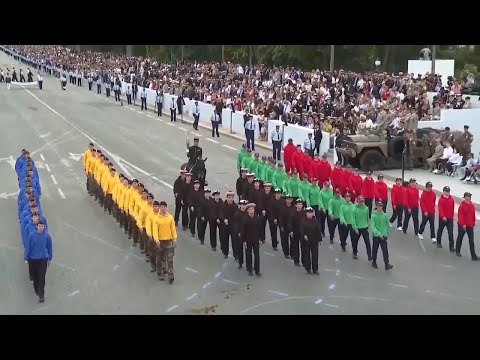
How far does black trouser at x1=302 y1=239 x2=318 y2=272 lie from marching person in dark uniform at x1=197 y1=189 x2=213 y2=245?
103 inches

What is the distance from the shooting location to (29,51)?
9675 centimetres

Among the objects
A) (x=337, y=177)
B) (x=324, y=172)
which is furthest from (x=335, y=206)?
(x=324, y=172)

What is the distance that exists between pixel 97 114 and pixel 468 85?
2193 cm

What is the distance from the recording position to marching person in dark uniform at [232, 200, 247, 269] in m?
14.2

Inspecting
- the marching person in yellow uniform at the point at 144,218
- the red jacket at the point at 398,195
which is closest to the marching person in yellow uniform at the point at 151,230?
the marching person in yellow uniform at the point at 144,218

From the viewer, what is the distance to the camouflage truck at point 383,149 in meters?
24.3

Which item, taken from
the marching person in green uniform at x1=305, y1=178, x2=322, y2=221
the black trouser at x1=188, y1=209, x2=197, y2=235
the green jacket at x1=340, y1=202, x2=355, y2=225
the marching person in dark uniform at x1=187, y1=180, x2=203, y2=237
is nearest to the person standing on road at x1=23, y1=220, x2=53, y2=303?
the marching person in dark uniform at x1=187, y1=180, x2=203, y2=237

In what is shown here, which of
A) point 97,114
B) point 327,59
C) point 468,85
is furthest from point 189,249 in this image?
point 327,59

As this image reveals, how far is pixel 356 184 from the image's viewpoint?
18.8m

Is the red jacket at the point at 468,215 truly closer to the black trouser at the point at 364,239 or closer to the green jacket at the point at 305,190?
the black trouser at the point at 364,239

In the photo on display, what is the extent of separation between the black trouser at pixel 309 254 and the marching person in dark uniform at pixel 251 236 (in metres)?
0.93

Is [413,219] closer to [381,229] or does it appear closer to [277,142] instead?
[381,229]
